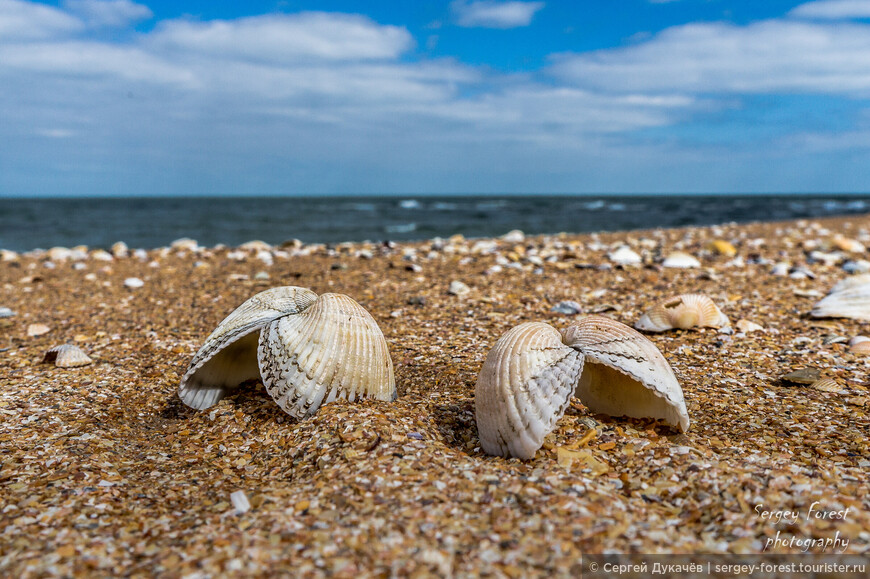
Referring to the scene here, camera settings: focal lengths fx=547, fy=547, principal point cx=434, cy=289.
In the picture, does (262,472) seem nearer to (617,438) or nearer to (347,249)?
(617,438)

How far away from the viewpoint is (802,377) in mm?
3488

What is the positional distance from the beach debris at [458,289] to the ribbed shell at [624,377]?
3.09 meters

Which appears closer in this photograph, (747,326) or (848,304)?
(747,326)

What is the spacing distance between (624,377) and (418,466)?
125cm

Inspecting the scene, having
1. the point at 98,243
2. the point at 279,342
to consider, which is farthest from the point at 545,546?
the point at 98,243

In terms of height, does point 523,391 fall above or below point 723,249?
below

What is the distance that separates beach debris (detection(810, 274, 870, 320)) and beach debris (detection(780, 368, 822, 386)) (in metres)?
1.75

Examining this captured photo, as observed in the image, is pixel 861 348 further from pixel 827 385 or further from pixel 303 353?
pixel 303 353

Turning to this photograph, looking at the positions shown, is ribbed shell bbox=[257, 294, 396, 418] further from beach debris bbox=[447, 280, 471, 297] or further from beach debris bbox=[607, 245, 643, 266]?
beach debris bbox=[607, 245, 643, 266]

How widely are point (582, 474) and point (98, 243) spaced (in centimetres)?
1839

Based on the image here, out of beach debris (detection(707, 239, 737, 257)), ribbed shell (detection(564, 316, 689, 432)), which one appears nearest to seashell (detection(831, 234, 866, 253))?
beach debris (detection(707, 239, 737, 257))

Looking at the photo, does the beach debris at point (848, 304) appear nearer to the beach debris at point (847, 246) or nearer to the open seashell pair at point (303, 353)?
the open seashell pair at point (303, 353)

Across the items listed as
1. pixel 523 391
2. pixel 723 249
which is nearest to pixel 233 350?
pixel 523 391

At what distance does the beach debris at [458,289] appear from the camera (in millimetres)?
6023
